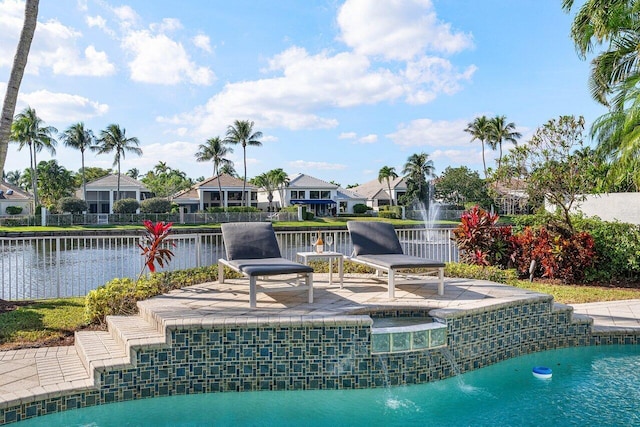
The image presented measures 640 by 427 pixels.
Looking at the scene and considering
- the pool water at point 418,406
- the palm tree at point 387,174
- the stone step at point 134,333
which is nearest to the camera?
the pool water at point 418,406

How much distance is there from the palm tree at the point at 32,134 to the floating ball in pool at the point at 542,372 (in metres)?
45.4

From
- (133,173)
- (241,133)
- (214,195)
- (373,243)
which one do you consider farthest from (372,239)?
(133,173)

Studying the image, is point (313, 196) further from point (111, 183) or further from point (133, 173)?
point (133, 173)

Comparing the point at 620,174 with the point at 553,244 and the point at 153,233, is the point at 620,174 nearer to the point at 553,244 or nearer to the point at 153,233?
the point at 553,244

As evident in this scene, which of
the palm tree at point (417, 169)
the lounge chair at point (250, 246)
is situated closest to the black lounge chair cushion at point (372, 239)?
the lounge chair at point (250, 246)

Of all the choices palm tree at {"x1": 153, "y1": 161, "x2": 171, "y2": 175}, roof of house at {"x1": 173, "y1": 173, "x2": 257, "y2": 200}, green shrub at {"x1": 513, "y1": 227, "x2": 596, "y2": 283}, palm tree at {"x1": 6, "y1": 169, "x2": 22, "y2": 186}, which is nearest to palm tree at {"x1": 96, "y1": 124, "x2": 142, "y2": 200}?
roof of house at {"x1": 173, "y1": 173, "x2": 257, "y2": 200}

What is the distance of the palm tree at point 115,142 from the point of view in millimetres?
48625

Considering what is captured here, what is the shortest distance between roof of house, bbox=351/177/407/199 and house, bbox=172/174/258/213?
1637 centimetres

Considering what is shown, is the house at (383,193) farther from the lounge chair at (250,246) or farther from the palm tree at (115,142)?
the lounge chair at (250,246)

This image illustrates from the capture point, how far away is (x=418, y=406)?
12.5 feet

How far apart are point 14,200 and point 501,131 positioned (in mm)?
48292

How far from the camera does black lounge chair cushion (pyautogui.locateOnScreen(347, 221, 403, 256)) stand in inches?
262

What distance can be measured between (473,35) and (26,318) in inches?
488

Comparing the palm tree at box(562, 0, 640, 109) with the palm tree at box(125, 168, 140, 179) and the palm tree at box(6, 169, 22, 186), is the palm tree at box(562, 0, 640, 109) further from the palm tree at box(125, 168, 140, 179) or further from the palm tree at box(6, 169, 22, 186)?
the palm tree at box(6, 169, 22, 186)
